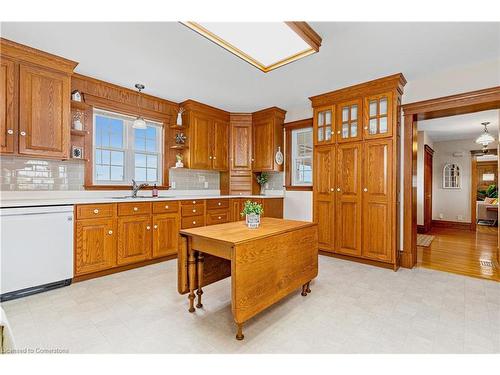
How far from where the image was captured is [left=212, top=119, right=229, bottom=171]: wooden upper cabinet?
4551mm

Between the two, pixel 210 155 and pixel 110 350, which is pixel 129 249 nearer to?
pixel 110 350

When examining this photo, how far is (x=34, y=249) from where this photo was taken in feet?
7.93

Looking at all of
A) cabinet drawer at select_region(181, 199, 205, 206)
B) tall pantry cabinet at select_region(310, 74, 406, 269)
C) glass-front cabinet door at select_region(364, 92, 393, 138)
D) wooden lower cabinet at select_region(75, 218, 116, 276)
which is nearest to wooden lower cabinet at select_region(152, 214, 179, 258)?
cabinet drawer at select_region(181, 199, 205, 206)

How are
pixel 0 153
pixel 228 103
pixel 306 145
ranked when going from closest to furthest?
pixel 0 153, pixel 228 103, pixel 306 145

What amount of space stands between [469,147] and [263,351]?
7.79m

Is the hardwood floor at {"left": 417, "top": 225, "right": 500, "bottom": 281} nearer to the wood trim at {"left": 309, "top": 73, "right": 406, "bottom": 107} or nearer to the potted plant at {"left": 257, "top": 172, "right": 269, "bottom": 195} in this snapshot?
the wood trim at {"left": 309, "top": 73, "right": 406, "bottom": 107}

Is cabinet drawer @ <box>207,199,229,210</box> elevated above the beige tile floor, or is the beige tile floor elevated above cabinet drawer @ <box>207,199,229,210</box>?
cabinet drawer @ <box>207,199,229,210</box>

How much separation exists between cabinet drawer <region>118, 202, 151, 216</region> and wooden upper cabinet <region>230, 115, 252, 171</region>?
75.2 inches

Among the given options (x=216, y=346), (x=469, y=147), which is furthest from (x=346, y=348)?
(x=469, y=147)

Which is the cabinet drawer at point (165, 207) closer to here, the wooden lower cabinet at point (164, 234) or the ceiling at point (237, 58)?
the wooden lower cabinet at point (164, 234)

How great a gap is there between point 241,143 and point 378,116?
7.85 feet

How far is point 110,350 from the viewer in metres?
1.62

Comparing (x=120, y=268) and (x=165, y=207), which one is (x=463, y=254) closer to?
(x=165, y=207)
